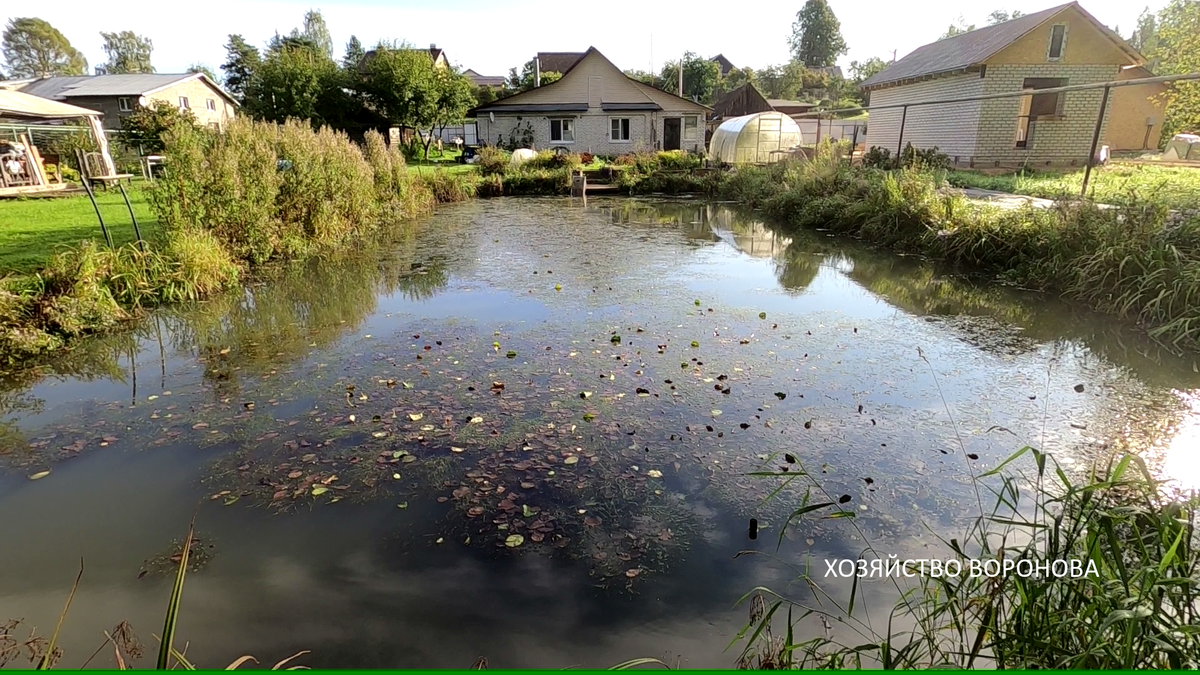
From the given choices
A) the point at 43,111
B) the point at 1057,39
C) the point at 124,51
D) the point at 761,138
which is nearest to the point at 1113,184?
the point at 1057,39

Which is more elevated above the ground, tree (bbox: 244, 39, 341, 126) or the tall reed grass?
tree (bbox: 244, 39, 341, 126)

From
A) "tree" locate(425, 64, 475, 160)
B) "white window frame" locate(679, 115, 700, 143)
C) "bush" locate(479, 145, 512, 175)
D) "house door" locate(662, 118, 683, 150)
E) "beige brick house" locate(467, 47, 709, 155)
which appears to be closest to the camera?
"bush" locate(479, 145, 512, 175)

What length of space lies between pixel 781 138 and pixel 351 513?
22.5m

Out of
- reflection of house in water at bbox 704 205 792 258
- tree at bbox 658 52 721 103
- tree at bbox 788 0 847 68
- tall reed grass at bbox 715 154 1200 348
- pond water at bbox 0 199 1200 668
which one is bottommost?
reflection of house in water at bbox 704 205 792 258

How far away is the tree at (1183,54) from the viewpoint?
10.6 metres

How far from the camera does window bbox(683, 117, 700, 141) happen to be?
31438 millimetres

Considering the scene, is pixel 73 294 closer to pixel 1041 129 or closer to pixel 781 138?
pixel 781 138

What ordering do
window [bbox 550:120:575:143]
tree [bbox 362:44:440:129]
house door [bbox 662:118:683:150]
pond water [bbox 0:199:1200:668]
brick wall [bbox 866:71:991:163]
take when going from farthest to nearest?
house door [bbox 662:118:683:150]
window [bbox 550:120:575:143]
tree [bbox 362:44:440:129]
brick wall [bbox 866:71:991:163]
pond water [bbox 0:199:1200:668]

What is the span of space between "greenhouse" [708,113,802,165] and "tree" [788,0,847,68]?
2308 inches

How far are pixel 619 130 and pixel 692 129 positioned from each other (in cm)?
383

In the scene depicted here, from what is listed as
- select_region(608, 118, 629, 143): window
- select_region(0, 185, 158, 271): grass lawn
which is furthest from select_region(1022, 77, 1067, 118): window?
select_region(0, 185, 158, 271): grass lawn

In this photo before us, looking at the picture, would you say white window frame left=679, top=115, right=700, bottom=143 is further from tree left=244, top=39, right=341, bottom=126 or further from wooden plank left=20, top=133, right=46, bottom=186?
wooden plank left=20, top=133, right=46, bottom=186

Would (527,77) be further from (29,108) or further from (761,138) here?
(29,108)

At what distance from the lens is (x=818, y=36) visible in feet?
239
